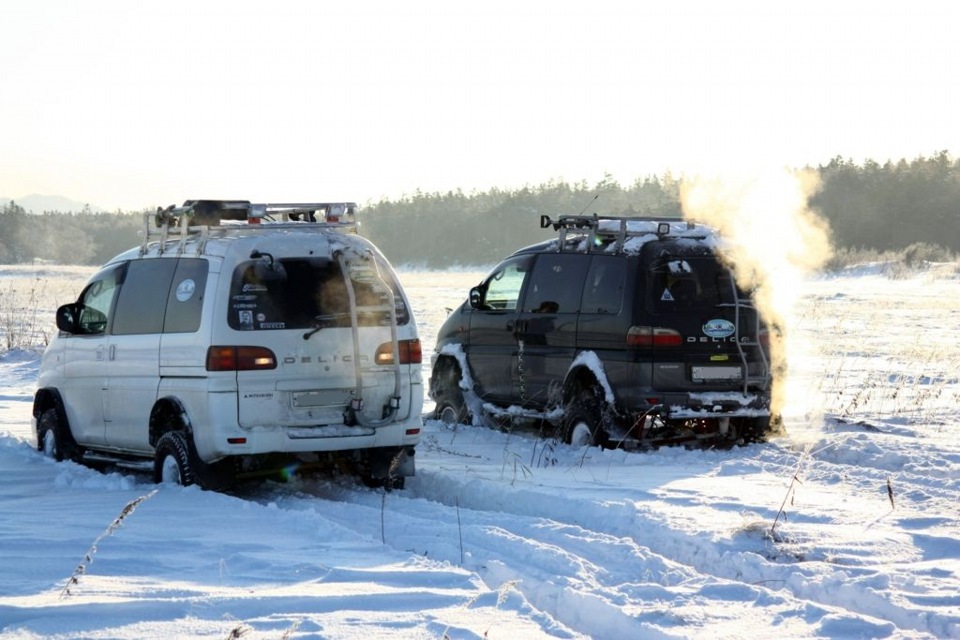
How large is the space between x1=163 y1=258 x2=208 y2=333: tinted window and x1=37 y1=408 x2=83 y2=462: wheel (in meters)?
2.01

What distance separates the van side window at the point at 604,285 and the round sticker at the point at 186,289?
3.96m

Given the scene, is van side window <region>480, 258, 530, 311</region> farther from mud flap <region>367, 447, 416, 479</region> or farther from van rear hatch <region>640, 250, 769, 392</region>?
mud flap <region>367, 447, 416, 479</region>

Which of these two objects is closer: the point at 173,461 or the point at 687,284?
the point at 173,461

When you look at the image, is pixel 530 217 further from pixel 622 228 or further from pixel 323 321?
pixel 323 321

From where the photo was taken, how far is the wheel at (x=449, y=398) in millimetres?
14352

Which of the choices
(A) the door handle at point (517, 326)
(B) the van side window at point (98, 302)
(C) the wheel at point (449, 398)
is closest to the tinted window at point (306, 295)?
(B) the van side window at point (98, 302)

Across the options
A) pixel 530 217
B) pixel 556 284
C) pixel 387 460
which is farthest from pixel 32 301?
pixel 530 217

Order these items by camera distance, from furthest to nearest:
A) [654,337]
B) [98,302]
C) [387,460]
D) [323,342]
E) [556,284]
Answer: [556,284] < [654,337] < [98,302] < [387,460] < [323,342]

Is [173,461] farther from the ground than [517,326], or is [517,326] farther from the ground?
[517,326]

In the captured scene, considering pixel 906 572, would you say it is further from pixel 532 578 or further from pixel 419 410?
pixel 419 410

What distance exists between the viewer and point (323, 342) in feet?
32.3

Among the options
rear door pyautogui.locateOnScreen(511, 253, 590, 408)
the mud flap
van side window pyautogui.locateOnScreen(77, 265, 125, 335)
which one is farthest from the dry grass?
the mud flap

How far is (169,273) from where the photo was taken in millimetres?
10516

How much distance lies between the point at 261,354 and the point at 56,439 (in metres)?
3.02
